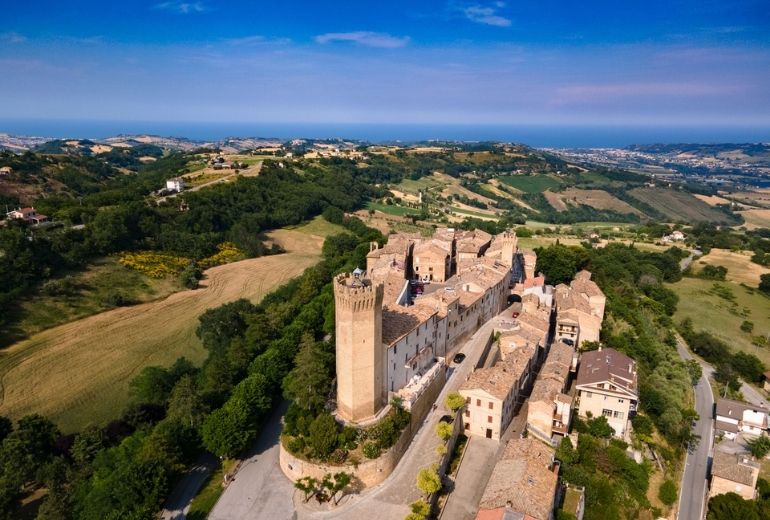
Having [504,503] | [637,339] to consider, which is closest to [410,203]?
[637,339]

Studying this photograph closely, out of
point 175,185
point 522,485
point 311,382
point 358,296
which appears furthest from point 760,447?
point 175,185

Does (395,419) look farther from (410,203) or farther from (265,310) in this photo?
(410,203)

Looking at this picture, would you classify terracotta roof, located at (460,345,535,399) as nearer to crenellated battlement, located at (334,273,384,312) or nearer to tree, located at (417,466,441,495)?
tree, located at (417,466,441,495)

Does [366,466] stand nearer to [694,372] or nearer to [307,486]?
[307,486]

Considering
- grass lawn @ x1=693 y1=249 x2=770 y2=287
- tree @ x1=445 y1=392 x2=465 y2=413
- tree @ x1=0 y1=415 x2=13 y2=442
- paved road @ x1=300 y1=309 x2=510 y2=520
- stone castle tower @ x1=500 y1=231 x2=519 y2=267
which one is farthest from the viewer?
grass lawn @ x1=693 y1=249 x2=770 y2=287

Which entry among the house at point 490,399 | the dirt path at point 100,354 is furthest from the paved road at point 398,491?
the dirt path at point 100,354

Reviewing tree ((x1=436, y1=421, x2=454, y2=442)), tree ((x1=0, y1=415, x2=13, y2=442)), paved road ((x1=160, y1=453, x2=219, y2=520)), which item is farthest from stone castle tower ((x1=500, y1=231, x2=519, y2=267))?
tree ((x1=0, y1=415, x2=13, y2=442))

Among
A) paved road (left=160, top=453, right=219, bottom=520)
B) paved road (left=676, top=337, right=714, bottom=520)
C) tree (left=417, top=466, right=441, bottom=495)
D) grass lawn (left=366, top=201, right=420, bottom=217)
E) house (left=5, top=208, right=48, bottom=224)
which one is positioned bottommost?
paved road (left=676, top=337, right=714, bottom=520)

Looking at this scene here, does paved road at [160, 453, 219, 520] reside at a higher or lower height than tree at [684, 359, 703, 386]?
higher
